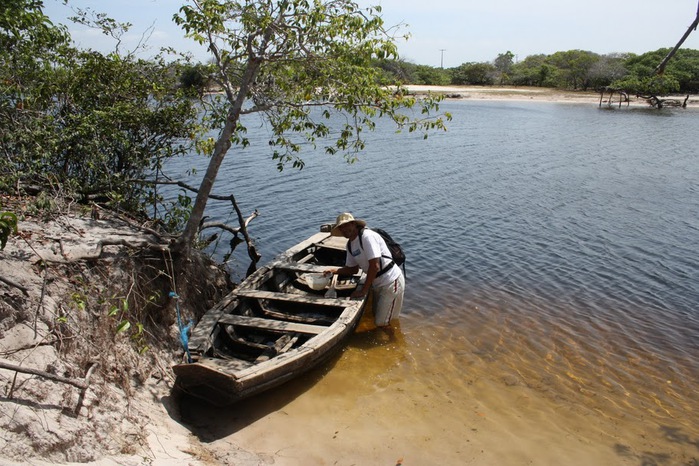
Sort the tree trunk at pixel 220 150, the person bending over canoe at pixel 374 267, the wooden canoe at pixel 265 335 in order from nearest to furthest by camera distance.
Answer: the wooden canoe at pixel 265 335 → the tree trunk at pixel 220 150 → the person bending over canoe at pixel 374 267

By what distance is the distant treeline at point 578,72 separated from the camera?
60.1m

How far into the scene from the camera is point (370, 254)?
26.9ft

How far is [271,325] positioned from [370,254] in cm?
194

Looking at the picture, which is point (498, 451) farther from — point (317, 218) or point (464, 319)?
point (317, 218)

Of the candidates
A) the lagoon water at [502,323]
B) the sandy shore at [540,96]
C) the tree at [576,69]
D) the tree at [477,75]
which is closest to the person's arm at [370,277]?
the lagoon water at [502,323]

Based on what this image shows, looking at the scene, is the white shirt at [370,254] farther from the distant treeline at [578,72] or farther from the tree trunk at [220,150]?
the distant treeline at [578,72]

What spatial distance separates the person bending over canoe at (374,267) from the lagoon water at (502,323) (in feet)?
1.72

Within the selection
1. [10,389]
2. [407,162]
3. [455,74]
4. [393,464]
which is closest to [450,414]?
[393,464]

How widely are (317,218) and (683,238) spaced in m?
9.70

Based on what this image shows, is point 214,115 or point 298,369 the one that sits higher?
point 214,115

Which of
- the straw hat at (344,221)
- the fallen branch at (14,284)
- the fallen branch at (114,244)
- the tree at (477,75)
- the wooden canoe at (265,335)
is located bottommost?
the tree at (477,75)

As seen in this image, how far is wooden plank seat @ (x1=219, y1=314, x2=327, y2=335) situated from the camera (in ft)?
23.5

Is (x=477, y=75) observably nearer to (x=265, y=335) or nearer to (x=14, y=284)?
(x=265, y=335)

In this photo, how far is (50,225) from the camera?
6645 mm
